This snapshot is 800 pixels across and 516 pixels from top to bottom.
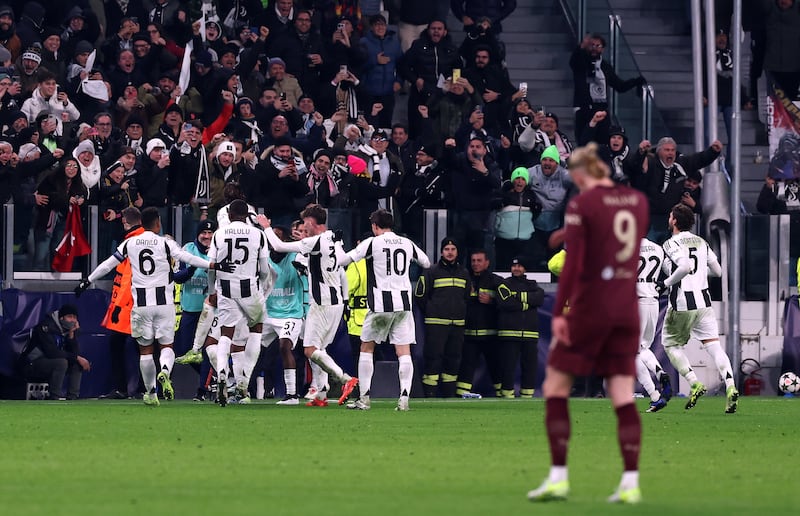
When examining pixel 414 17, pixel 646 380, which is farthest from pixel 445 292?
pixel 414 17

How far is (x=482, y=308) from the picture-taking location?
943 inches

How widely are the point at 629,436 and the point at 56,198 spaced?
14026mm

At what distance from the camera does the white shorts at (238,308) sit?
778 inches

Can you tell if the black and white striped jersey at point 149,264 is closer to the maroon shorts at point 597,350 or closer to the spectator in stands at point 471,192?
the spectator in stands at point 471,192

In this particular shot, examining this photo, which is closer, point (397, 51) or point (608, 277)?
point (608, 277)

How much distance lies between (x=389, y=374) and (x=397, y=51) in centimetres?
573

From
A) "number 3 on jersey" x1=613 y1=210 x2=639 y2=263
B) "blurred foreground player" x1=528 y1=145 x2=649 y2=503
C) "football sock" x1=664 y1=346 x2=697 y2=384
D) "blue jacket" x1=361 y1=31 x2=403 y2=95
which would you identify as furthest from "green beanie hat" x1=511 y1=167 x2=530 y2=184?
"number 3 on jersey" x1=613 y1=210 x2=639 y2=263

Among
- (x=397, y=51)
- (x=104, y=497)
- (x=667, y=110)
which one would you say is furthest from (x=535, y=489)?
(x=667, y=110)

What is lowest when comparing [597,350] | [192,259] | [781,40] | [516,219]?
[597,350]

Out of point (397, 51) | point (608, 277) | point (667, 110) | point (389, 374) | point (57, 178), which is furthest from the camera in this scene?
point (667, 110)

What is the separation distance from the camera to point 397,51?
88.0 feet

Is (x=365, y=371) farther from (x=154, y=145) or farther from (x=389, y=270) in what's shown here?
(x=154, y=145)

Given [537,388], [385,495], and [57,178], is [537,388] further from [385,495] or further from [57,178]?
[385,495]

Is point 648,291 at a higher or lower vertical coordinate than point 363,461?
higher
